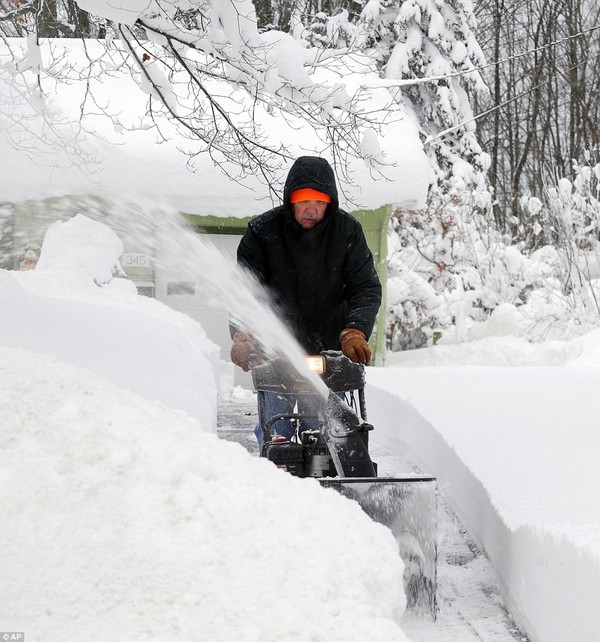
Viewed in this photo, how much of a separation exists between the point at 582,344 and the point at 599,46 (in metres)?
17.6

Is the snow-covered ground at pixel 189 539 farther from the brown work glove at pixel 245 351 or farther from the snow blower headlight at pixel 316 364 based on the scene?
the brown work glove at pixel 245 351

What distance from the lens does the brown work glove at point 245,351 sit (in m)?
4.21

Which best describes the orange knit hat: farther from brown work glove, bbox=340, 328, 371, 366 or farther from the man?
brown work glove, bbox=340, 328, 371, 366

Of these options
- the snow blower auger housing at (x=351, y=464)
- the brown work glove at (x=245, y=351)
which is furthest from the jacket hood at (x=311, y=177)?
the snow blower auger housing at (x=351, y=464)

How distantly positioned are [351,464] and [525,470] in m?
1.21

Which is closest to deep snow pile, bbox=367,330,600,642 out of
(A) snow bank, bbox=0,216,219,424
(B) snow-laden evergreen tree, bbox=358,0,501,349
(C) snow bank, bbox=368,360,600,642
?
(C) snow bank, bbox=368,360,600,642

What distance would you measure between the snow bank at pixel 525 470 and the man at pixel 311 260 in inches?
40.7

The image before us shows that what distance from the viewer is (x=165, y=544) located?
2500 mm

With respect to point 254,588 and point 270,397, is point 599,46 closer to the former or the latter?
point 270,397

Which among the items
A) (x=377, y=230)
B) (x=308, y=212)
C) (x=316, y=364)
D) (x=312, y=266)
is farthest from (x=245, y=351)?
(x=377, y=230)

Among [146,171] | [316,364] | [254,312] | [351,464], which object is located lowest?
[351,464]

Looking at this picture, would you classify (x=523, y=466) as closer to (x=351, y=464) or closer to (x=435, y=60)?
(x=351, y=464)

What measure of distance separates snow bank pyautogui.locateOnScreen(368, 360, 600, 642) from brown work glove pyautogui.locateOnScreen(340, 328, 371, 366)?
84cm

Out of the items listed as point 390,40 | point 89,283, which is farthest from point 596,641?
point 390,40
